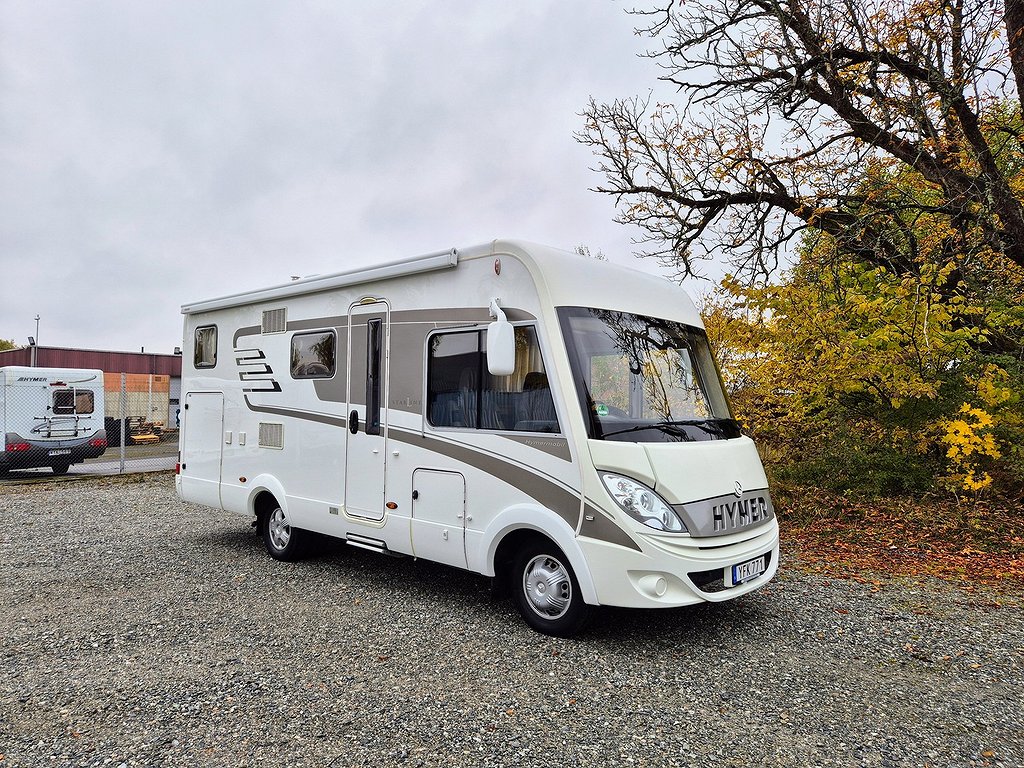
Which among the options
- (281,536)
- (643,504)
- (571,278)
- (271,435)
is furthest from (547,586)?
(271,435)

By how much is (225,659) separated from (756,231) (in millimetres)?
8401

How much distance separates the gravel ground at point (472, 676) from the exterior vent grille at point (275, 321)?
2.32m

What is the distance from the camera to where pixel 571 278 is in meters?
4.62

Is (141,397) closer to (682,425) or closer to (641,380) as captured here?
(641,380)

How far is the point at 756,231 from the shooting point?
9.47 meters

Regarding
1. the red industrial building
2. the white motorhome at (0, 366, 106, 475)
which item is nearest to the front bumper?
the white motorhome at (0, 366, 106, 475)

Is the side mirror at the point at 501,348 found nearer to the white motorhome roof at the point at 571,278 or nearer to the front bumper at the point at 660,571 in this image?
the white motorhome roof at the point at 571,278

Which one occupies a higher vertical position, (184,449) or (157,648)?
(184,449)

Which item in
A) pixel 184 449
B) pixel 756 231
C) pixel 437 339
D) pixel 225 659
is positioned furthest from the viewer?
pixel 756 231

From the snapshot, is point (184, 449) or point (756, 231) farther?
point (756, 231)

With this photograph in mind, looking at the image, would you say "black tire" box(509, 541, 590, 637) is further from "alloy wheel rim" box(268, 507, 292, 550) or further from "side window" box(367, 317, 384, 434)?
"alloy wheel rim" box(268, 507, 292, 550)

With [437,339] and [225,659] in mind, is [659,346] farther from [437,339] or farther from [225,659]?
[225,659]

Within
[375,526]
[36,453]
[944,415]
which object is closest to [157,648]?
[375,526]

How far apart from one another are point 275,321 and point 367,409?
5.64ft
